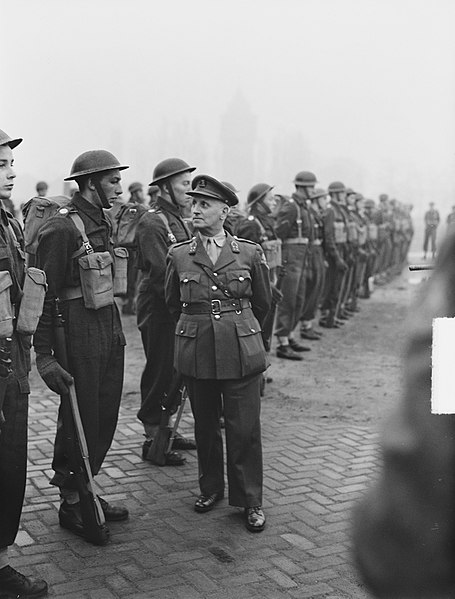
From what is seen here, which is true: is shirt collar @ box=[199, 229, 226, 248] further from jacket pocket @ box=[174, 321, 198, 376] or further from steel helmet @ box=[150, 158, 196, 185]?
steel helmet @ box=[150, 158, 196, 185]

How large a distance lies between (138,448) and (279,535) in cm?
180

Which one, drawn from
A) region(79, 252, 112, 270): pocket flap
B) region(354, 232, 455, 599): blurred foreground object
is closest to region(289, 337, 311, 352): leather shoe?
region(79, 252, 112, 270): pocket flap

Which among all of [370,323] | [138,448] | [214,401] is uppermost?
[214,401]

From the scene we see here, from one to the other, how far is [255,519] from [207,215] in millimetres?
1712

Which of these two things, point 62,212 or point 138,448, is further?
point 138,448

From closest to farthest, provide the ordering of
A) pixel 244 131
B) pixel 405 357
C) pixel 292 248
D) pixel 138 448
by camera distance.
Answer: pixel 405 357 → pixel 138 448 → pixel 292 248 → pixel 244 131

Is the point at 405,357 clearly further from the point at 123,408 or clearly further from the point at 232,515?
the point at 123,408

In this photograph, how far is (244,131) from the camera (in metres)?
49.6

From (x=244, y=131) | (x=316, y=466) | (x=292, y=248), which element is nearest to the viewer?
(x=316, y=466)

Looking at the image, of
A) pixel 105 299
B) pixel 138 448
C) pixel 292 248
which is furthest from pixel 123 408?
pixel 292 248

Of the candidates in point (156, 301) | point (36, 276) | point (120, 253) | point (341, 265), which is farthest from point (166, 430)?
point (341, 265)

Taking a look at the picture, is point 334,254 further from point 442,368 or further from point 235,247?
point 442,368

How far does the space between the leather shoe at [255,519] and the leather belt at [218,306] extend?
1.11 m

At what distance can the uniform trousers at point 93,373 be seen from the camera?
13.7 ft
